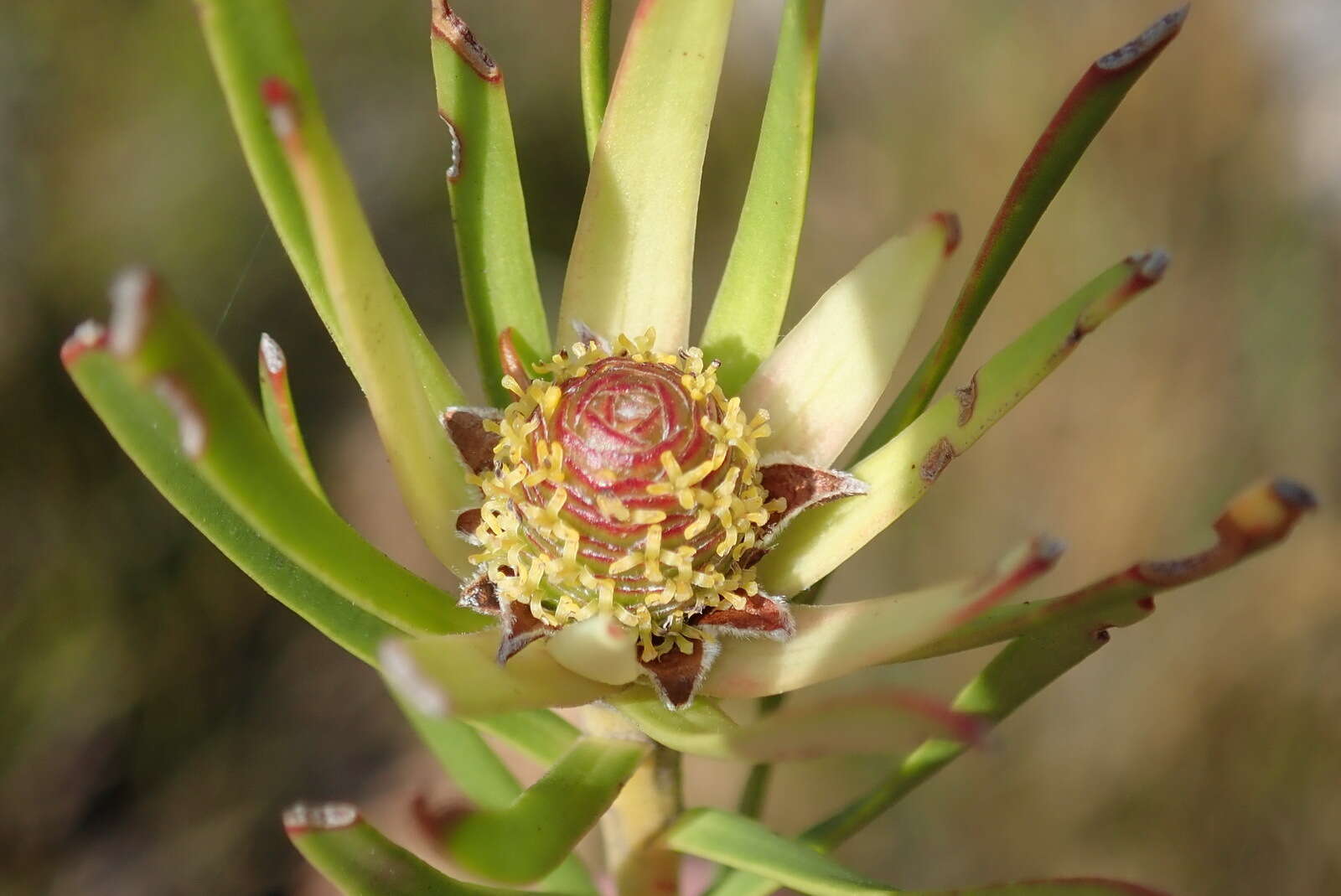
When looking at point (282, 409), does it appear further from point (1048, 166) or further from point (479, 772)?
point (1048, 166)

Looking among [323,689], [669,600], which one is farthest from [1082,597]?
[323,689]

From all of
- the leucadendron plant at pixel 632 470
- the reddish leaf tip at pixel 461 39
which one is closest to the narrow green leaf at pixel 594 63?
the leucadendron plant at pixel 632 470

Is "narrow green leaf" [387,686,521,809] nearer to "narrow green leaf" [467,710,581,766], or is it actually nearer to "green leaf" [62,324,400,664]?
"narrow green leaf" [467,710,581,766]

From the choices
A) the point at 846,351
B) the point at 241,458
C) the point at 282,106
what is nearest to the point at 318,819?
the point at 241,458

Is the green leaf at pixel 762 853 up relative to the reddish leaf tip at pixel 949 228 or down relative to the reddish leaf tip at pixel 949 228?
down

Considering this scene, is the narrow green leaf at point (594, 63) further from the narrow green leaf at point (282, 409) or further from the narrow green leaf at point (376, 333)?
the narrow green leaf at point (282, 409)

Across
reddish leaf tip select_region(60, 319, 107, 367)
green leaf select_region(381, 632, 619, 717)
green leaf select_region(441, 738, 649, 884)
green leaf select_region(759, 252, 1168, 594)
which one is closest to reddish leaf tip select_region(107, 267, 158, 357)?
reddish leaf tip select_region(60, 319, 107, 367)
